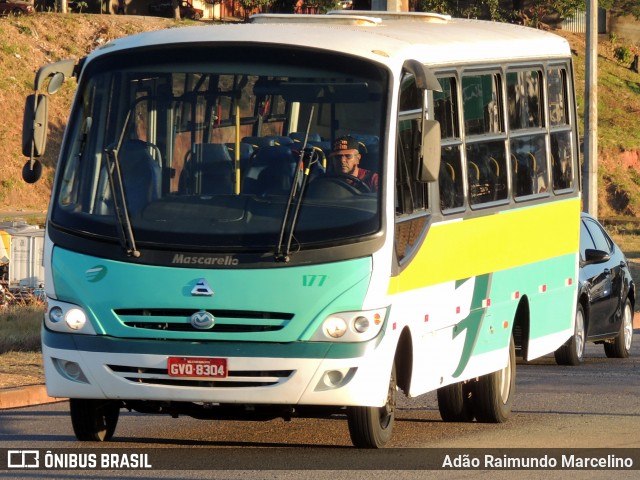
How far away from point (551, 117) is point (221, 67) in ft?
13.7

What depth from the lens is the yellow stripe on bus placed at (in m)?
10.9

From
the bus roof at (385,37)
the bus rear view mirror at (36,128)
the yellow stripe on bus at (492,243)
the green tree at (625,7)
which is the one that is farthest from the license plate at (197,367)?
the green tree at (625,7)

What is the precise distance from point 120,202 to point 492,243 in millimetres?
3228

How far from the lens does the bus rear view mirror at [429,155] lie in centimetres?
1033

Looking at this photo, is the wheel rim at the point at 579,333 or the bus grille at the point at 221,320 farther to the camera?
the wheel rim at the point at 579,333

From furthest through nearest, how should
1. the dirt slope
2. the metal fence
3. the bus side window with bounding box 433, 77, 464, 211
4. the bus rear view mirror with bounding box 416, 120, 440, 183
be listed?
the metal fence → the dirt slope → the bus side window with bounding box 433, 77, 464, 211 → the bus rear view mirror with bounding box 416, 120, 440, 183

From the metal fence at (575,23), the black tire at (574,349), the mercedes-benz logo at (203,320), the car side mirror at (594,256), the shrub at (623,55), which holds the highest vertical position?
the mercedes-benz logo at (203,320)

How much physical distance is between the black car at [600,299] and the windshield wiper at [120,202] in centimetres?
886

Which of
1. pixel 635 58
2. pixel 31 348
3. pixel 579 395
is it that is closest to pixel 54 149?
pixel 635 58

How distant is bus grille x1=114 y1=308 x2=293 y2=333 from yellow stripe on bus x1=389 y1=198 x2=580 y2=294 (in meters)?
0.78

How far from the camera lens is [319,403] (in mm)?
9703

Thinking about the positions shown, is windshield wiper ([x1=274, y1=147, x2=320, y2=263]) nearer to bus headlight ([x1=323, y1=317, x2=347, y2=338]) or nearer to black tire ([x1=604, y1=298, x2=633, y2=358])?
bus headlight ([x1=323, y1=317, x2=347, y2=338])

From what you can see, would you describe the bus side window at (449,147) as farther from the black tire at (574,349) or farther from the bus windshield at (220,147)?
the black tire at (574,349)

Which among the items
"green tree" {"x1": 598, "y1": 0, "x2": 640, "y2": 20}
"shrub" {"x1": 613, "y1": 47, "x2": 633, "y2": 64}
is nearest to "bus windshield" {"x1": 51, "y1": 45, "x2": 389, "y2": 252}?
"green tree" {"x1": 598, "y1": 0, "x2": 640, "y2": 20}
